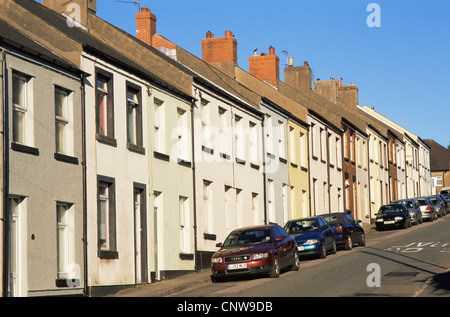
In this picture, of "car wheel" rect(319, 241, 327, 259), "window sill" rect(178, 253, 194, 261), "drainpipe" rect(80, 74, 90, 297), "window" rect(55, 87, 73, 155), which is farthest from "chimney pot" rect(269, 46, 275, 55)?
"window" rect(55, 87, 73, 155)

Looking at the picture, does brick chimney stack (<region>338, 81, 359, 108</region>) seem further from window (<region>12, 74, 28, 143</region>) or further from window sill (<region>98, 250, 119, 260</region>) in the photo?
window (<region>12, 74, 28, 143</region>)

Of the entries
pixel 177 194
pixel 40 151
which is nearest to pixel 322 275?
pixel 177 194

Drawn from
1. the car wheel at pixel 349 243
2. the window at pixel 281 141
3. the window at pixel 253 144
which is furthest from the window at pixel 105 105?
the window at pixel 281 141

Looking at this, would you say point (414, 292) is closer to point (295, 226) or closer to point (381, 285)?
point (381, 285)

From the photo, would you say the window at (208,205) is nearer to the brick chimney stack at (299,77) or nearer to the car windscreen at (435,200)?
the brick chimney stack at (299,77)

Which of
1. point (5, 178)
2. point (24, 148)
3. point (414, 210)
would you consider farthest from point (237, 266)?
point (414, 210)

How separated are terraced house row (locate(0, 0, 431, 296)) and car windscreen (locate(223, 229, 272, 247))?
2.40 meters

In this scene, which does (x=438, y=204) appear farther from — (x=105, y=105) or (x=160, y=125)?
(x=105, y=105)

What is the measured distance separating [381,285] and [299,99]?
2959 cm

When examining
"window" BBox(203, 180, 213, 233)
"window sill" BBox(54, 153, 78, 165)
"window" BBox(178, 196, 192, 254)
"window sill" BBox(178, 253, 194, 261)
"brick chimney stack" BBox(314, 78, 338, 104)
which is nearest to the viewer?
"window sill" BBox(54, 153, 78, 165)

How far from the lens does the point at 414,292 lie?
60.5 ft

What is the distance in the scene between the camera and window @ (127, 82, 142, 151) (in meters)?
24.7

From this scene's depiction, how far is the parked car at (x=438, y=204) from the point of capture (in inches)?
2304

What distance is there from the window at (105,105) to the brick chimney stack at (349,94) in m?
45.5
